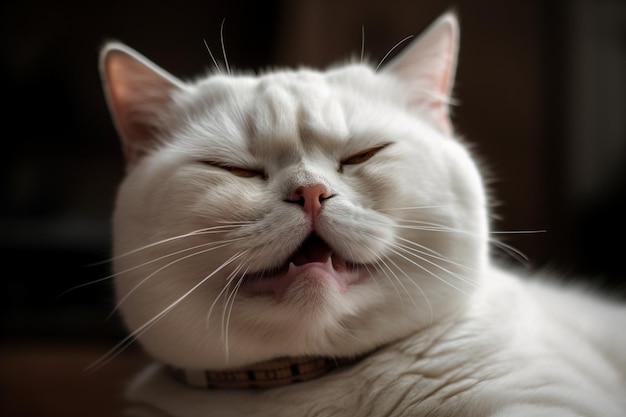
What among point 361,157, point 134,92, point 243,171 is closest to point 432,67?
point 361,157

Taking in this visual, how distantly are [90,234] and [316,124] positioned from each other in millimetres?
1748

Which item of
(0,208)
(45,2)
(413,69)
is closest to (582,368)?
(413,69)

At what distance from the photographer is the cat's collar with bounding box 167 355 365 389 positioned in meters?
0.96

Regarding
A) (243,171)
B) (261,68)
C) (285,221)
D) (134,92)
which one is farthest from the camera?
(261,68)

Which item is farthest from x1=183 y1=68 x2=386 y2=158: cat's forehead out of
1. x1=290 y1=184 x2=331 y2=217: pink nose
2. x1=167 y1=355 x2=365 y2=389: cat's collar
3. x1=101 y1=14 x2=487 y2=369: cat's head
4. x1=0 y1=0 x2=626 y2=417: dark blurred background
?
x1=0 y1=0 x2=626 y2=417: dark blurred background

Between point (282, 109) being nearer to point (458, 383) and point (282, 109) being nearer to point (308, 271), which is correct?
point (308, 271)

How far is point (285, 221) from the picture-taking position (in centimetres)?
83

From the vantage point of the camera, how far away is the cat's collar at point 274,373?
0.96 metres

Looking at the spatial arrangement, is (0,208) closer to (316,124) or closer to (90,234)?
(90,234)

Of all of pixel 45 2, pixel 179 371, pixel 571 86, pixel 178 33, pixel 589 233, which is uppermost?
pixel 45 2

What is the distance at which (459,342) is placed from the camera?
0.97 metres

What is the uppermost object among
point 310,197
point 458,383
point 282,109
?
point 282,109

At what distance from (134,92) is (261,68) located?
1.20m

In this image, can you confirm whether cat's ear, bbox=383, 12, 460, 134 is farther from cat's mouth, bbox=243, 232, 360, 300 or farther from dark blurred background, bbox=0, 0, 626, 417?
dark blurred background, bbox=0, 0, 626, 417
